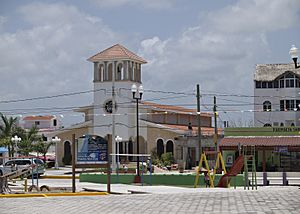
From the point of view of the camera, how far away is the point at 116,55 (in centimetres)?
7238

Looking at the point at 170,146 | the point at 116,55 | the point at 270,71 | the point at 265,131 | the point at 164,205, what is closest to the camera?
the point at 164,205

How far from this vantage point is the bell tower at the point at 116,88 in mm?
72125

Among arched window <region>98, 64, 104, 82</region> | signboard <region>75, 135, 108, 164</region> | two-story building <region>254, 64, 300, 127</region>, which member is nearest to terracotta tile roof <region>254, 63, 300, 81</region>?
two-story building <region>254, 64, 300, 127</region>

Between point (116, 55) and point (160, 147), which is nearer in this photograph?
point (160, 147)

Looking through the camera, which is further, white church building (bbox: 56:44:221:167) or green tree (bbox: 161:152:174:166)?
white church building (bbox: 56:44:221:167)

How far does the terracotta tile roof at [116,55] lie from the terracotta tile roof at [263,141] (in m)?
19.2

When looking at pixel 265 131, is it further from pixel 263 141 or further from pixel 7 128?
pixel 7 128

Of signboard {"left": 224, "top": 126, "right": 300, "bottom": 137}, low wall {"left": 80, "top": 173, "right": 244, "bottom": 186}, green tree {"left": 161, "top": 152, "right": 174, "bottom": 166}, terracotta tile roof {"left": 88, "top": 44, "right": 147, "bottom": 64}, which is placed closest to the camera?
low wall {"left": 80, "top": 173, "right": 244, "bottom": 186}

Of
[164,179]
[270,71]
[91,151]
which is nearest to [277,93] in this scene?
[270,71]

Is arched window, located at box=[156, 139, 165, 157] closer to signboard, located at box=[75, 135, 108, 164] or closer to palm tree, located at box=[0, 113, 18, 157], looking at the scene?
palm tree, located at box=[0, 113, 18, 157]

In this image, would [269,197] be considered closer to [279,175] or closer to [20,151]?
[279,175]

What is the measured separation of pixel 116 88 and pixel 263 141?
2249 cm

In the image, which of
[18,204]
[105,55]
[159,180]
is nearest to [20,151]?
[105,55]

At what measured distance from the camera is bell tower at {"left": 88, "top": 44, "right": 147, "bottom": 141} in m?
72.1
